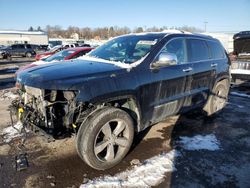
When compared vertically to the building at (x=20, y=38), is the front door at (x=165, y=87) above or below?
below

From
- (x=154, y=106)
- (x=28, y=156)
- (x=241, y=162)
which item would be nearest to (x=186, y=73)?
(x=154, y=106)

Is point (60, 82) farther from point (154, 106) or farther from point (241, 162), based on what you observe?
point (241, 162)

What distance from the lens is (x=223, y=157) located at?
14.0 feet

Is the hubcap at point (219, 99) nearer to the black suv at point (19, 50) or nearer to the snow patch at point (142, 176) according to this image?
the snow patch at point (142, 176)

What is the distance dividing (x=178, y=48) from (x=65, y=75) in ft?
7.72

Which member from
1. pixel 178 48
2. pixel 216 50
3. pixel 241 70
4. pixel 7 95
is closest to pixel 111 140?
Result: pixel 178 48

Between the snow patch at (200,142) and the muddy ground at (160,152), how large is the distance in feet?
0.34

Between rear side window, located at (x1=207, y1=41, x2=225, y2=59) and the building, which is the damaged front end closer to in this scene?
rear side window, located at (x1=207, y1=41, x2=225, y2=59)

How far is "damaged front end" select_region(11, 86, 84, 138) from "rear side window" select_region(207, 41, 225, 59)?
12.3 feet

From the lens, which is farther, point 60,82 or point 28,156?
point 28,156

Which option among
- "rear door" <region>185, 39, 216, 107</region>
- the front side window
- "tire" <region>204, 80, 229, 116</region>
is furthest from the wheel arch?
"tire" <region>204, 80, 229, 116</region>

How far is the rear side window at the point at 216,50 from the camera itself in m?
5.94

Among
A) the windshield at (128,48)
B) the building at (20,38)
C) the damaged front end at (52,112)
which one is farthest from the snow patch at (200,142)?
the building at (20,38)

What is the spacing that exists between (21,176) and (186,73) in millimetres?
3266
